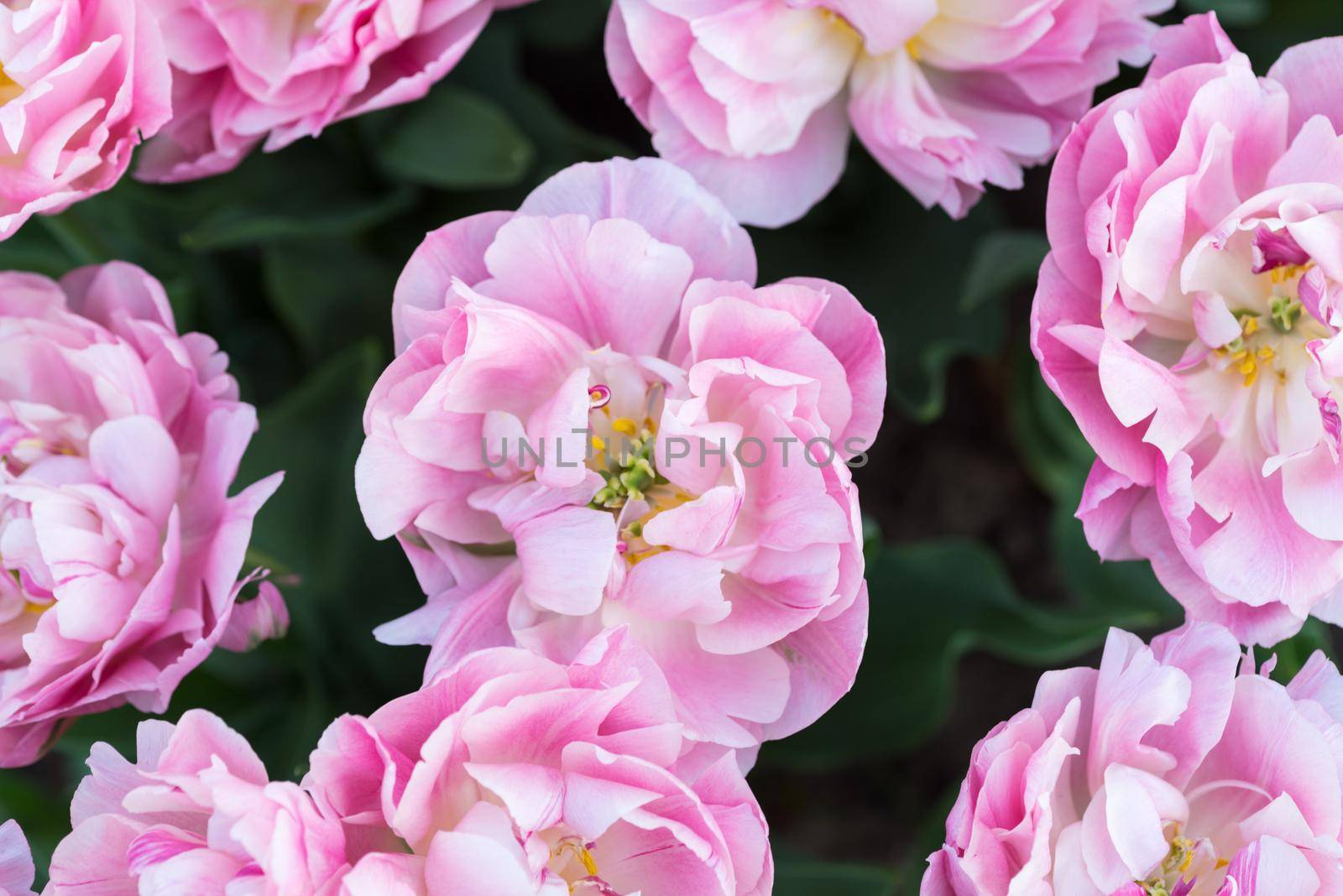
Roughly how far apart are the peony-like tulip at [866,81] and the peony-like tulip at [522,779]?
35 centimetres

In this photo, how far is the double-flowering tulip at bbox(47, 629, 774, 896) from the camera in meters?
0.60

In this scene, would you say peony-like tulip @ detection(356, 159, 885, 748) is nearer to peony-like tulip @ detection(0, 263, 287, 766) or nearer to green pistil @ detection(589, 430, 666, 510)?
green pistil @ detection(589, 430, 666, 510)

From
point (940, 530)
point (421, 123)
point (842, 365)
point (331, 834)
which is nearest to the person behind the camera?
point (331, 834)

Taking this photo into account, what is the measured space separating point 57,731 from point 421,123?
500mm

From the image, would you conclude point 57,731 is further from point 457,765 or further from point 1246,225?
point 1246,225

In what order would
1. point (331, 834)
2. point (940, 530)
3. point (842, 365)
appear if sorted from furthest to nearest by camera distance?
point (940, 530)
point (842, 365)
point (331, 834)

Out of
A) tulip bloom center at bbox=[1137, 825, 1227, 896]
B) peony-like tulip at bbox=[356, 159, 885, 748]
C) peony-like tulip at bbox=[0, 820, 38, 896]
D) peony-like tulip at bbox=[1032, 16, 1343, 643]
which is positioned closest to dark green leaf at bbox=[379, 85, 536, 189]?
peony-like tulip at bbox=[356, 159, 885, 748]

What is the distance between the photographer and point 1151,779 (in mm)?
705

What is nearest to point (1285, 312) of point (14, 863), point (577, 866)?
point (577, 866)

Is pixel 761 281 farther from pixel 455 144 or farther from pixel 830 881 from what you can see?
pixel 830 881

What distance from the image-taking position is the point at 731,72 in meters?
0.81

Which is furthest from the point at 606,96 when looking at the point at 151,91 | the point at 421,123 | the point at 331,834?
the point at 331,834

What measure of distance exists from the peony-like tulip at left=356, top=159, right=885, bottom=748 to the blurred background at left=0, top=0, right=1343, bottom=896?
0.15 m

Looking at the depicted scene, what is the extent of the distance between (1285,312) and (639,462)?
416 mm
